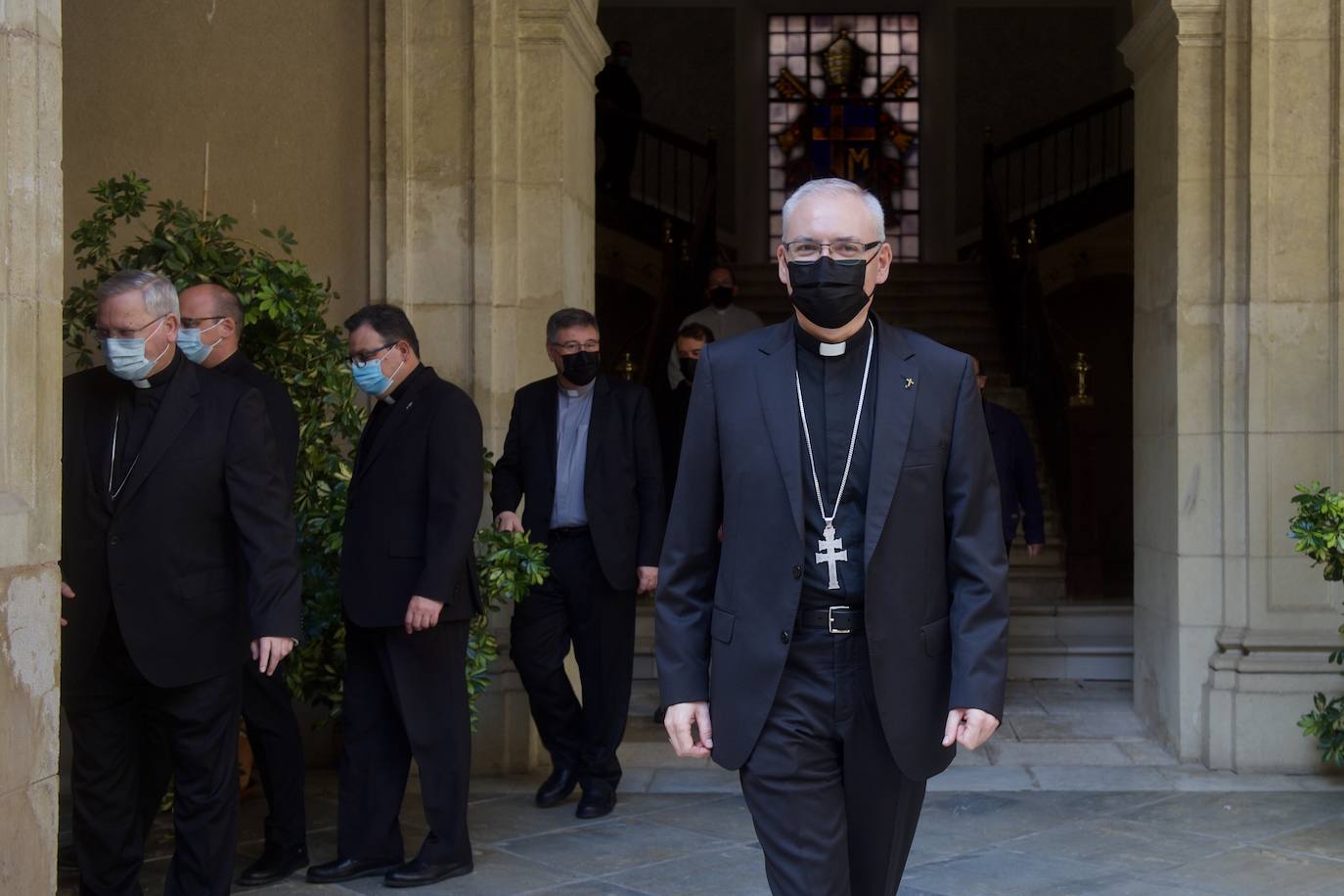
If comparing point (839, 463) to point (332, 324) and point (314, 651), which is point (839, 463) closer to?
point (314, 651)

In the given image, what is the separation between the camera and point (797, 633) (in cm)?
314

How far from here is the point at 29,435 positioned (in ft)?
12.0

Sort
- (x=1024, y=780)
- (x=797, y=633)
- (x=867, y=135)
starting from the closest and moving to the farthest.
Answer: (x=797, y=633) < (x=1024, y=780) < (x=867, y=135)

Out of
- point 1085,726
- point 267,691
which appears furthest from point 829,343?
point 1085,726

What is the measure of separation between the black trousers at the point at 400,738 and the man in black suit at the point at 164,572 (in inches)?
31.3

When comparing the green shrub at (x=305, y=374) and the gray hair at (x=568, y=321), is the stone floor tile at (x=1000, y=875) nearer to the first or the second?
the green shrub at (x=305, y=374)

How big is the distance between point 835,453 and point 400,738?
103 inches

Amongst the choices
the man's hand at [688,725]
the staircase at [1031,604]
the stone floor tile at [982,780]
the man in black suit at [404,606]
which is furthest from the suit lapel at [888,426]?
the staircase at [1031,604]

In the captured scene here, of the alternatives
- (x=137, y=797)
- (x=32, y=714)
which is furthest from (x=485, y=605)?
(x=32, y=714)

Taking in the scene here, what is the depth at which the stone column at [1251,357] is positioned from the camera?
6746 millimetres

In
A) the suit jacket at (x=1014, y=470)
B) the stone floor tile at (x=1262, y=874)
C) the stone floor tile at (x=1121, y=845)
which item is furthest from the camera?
the suit jacket at (x=1014, y=470)

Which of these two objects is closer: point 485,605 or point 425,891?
point 425,891

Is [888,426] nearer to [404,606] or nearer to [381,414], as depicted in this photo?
[404,606]

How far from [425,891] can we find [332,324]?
2670 mm
